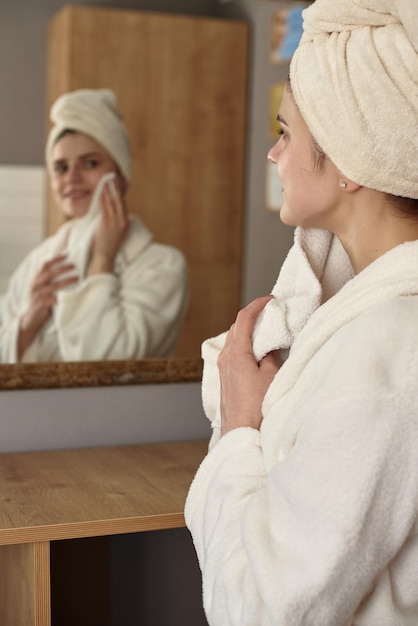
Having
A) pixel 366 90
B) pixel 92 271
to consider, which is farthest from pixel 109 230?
pixel 366 90

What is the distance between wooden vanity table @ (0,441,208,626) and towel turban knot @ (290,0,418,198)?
0.66 meters

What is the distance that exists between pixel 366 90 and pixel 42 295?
0.92 meters

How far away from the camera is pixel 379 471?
0.95 metres

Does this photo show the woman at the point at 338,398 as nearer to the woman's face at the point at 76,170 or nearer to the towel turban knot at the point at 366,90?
the towel turban knot at the point at 366,90

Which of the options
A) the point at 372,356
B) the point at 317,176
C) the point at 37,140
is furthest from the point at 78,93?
the point at 372,356

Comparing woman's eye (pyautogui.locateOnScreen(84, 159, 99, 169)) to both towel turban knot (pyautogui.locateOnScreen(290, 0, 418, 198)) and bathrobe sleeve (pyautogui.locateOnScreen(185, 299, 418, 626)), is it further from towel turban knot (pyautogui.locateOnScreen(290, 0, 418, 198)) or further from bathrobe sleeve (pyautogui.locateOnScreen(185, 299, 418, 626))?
bathrobe sleeve (pyautogui.locateOnScreen(185, 299, 418, 626))

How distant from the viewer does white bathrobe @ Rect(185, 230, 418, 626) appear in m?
0.95

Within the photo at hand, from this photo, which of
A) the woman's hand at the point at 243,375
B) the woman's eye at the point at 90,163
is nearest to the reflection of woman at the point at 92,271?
the woman's eye at the point at 90,163

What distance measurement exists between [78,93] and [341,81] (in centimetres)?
81

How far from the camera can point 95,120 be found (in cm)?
177

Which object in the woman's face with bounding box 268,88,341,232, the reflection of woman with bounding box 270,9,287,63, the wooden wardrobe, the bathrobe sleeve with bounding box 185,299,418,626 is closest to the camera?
the bathrobe sleeve with bounding box 185,299,418,626

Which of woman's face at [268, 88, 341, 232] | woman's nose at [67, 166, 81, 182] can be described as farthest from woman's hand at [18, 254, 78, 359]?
woman's face at [268, 88, 341, 232]

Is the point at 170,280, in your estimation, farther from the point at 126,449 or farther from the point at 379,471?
the point at 379,471

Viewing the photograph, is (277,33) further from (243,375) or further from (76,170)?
(243,375)
